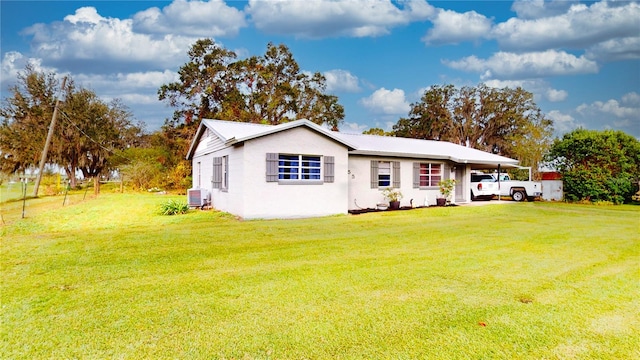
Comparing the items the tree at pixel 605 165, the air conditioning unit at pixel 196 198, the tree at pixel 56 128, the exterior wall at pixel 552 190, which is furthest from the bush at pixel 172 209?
the tree at pixel 605 165

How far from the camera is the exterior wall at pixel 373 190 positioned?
1546 centimetres

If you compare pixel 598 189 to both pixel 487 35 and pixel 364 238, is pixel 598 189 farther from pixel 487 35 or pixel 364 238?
pixel 364 238

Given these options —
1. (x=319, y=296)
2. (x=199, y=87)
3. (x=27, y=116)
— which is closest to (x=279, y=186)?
(x=319, y=296)

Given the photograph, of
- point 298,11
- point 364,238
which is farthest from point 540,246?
point 298,11

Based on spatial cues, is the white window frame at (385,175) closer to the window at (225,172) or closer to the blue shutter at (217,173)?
the window at (225,172)

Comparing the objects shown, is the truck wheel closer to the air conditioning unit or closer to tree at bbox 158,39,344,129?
the air conditioning unit

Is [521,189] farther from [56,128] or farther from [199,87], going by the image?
[56,128]

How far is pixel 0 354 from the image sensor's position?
3.16m

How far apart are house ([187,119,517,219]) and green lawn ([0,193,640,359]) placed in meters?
3.76

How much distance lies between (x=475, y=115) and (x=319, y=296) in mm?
39471

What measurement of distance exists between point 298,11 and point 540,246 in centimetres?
1299

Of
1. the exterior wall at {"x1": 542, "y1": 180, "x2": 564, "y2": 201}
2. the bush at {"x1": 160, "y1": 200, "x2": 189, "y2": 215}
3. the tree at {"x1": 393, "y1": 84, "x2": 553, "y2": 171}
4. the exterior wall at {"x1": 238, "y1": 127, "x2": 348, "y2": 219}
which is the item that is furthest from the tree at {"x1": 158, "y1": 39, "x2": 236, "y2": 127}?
the exterior wall at {"x1": 542, "y1": 180, "x2": 564, "y2": 201}

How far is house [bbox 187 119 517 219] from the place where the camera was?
12445mm

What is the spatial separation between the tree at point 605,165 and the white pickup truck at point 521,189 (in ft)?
6.25
